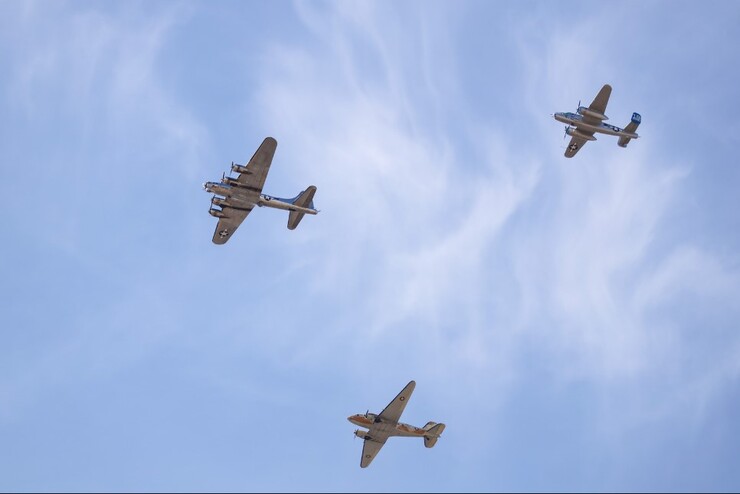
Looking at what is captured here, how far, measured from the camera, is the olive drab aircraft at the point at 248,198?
241ft

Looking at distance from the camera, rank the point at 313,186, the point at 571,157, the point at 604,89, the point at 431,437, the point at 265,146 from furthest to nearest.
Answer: the point at 571,157 → the point at 604,89 → the point at 431,437 → the point at 313,186 → the point at 265,146

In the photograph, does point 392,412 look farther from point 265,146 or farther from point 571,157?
point 571,157

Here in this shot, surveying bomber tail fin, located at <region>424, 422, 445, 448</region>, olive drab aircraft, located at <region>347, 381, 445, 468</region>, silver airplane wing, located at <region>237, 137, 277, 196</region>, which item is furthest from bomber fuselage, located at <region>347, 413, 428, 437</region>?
silver airplane wing, located at <region>237, 137, 277, 196</region>

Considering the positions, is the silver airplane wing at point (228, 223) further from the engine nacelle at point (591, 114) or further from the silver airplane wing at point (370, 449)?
the engine nacelle at point (591, 114)

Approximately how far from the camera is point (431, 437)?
280 ft

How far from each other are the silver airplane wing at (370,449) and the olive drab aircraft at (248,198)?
80.0ft

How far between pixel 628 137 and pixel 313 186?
4396cm

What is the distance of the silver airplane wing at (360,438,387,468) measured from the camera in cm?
8094

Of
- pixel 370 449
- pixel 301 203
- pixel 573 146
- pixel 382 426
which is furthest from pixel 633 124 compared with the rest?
pixel 370 449

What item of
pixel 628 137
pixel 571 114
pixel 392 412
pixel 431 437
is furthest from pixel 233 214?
pixel 628 137

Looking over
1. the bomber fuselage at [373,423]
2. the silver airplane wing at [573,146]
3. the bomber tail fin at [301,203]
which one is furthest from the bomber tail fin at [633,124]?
the bomber fuselage at [373,423]

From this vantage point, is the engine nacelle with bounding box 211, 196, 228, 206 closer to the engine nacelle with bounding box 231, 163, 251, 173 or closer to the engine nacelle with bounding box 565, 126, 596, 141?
the engine nacelle with bounding box 231, 163, 251, 173

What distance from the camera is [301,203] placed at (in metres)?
78.1

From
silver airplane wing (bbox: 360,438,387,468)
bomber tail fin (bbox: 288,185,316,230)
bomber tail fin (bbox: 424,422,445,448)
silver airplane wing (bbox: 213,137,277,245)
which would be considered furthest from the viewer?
bomber tail fin (bbox: 424,422,445,448)
